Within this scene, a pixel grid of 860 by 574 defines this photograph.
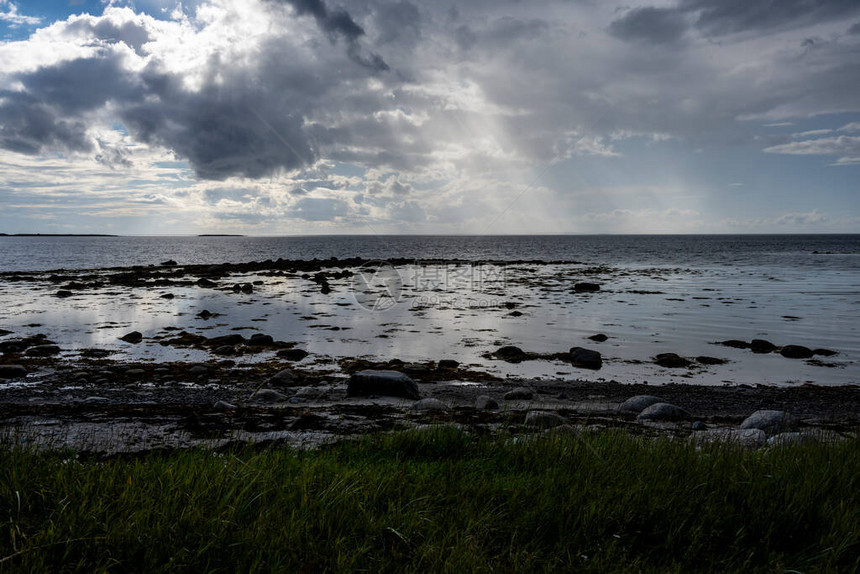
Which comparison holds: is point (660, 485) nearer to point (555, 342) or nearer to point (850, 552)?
point (850, 552)

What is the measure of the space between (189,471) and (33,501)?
2.52 ft

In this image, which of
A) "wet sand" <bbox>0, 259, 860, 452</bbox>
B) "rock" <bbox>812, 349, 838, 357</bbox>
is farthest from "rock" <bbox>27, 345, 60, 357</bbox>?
"rock" <bbox>812, 349, 838, 357</bbox>

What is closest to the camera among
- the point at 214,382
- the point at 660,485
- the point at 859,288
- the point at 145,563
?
the point at 145,563

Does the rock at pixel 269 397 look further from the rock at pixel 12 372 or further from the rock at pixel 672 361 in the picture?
the rock at pixel 672 361

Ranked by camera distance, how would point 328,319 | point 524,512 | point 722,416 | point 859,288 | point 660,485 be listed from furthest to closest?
point 859,288 < point 328,319 < point 722,416 < point 660,485 < point 524,512

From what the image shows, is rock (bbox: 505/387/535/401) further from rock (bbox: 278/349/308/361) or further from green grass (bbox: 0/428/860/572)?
rock (bbox: 278/349/308/361)

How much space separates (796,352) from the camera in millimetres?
14359

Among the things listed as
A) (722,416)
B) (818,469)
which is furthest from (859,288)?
(818,469)

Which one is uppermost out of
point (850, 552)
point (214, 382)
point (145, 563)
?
point (145, 563)

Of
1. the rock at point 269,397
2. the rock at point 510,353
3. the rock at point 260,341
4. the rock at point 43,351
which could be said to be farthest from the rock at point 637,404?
the rock at point 43,351

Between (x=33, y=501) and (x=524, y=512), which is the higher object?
(x=33, y=501)

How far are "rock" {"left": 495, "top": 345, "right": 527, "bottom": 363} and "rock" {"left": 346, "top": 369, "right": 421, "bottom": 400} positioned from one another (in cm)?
554

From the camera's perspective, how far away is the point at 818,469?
11.6 feet

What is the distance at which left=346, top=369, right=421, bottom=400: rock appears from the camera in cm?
934
